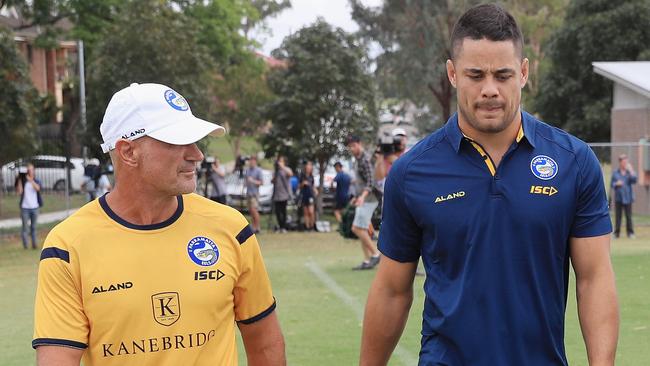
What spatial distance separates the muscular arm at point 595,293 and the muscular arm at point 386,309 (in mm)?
605

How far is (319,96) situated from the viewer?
30.7m

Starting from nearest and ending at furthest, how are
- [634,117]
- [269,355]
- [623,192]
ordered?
[269,355], [623,192], [634,117]

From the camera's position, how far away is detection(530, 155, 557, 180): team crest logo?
3.49 m

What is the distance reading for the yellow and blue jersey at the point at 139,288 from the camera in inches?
136

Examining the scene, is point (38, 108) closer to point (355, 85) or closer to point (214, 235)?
point (355, 85)

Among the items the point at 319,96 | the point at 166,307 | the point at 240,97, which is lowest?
the point at 166,307

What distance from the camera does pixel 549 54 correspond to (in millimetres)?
40031

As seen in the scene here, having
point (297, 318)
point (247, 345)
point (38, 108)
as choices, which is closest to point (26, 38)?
point (38, 108)

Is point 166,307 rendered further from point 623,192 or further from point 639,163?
point 639,163

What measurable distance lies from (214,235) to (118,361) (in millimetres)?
521

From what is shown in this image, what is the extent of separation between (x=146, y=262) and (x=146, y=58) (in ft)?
89.6

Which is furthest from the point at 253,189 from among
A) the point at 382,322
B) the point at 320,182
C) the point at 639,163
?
the point at 382,322

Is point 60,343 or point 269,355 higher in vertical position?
point 60,343

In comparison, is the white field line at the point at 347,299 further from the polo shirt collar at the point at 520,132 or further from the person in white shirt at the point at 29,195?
the person in white shirt at the point at 29,195
